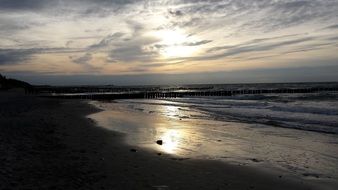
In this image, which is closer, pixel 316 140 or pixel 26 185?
pixel 26 185

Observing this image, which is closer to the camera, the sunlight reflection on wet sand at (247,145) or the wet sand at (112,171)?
the wet sand at (112,171)

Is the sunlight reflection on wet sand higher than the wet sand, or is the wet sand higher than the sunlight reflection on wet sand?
the wet sand

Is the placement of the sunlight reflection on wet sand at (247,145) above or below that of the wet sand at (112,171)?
below

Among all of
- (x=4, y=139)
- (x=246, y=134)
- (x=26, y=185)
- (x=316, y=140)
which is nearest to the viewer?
(x=26, y=185)

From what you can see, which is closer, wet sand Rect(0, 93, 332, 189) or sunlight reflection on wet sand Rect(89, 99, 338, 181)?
wet sand Rect(0, 93, 332, 189)

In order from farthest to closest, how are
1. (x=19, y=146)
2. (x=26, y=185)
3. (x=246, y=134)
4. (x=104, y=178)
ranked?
(x=246, y=134), (x=19, y=146), (x=104, y=178), (x=26, y=185)

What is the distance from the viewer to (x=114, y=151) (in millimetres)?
10844

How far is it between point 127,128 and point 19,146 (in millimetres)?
8148

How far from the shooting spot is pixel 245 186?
7.41 meters

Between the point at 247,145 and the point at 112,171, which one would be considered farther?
the point at 247,145

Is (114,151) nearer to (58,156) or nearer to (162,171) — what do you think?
(58,156)

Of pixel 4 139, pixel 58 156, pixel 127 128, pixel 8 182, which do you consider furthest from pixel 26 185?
pixel 127 128

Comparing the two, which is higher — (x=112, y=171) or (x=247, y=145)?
(x=112, y=171)

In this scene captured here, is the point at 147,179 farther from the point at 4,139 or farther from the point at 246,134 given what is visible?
the point at 246,134
